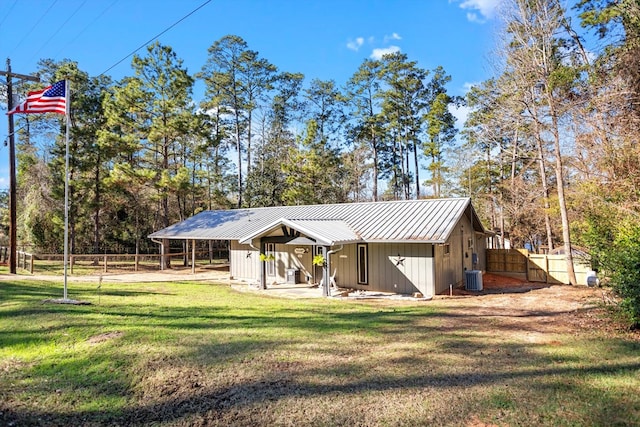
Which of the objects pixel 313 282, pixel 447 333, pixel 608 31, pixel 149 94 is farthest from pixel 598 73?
pixel 149 94

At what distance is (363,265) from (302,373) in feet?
31.5

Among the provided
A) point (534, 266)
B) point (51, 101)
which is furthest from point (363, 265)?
point (51, 101)

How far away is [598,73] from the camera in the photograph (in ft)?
42.7

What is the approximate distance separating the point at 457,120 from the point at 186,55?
2077cm

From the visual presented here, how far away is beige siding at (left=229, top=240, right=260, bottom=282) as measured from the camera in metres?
Result: 17.3

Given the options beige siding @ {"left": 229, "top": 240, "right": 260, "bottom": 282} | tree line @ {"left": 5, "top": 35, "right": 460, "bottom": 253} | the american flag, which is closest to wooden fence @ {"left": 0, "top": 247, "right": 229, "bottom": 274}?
tree line @ {"left": 5, "top": 35, "right": 460, "bottom": 253}

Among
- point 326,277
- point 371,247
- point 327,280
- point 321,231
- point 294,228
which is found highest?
point 294,228

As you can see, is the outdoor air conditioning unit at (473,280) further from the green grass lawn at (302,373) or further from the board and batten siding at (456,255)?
the green grass lawn at (302,373)

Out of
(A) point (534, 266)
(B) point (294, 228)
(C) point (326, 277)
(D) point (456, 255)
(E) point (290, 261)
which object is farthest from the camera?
(A) point (534, 266)

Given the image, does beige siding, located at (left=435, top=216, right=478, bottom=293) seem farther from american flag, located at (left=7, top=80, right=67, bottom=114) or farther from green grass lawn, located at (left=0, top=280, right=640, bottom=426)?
american flag, located at (left=7, top=80, right=67, bottom=114)

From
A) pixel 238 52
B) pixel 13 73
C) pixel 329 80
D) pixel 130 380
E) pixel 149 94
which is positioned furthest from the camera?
pixel 329 80

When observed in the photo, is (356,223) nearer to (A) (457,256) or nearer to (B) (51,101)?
(A) (457,256)

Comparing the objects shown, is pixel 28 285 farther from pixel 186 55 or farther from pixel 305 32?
pixel 186 55

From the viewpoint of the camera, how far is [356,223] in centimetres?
1559
